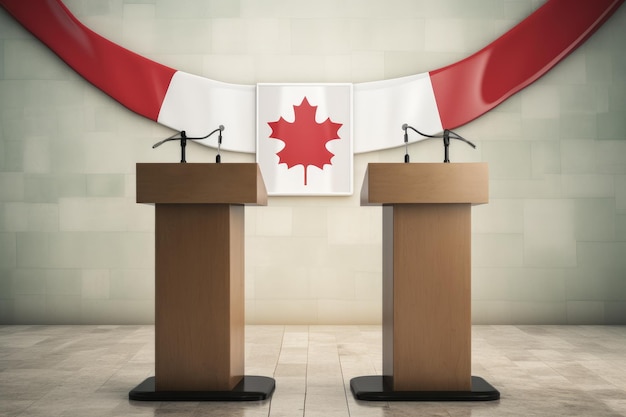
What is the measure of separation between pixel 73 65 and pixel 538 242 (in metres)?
4.14

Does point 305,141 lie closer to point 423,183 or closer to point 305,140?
point 305,140

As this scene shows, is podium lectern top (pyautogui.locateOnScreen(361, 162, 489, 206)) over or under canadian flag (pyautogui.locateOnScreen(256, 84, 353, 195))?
under

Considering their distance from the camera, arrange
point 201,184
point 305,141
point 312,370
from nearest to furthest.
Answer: point 201,184 → point 312,370 → point 305,141

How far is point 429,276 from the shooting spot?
2883 mm

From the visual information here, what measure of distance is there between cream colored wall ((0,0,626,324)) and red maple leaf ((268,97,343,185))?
0.34m

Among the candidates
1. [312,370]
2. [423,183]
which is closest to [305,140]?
[312,370]

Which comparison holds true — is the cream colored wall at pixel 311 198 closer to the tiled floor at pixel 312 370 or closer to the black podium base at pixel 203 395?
the tiled floor at pixel 312 370

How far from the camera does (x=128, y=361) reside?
3.73 meters

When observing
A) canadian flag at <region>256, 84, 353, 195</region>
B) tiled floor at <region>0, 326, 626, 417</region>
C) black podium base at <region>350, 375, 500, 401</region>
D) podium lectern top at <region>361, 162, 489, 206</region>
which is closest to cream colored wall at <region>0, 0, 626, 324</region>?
canadian flag at <region>256, 84, 353, 195</region>

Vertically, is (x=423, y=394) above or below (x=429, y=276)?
below

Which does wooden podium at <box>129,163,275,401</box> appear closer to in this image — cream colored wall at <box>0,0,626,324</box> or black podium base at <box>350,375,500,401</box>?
black podium base at <box>350,375,500,401</box>

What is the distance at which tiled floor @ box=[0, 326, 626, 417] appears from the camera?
107 inches

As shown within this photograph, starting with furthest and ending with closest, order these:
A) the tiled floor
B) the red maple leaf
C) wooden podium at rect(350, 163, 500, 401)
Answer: the red maple leaf → wooden podium at rect(350, 163, 500, 401) → the tiled floor

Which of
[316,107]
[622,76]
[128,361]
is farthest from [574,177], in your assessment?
[128,361]
